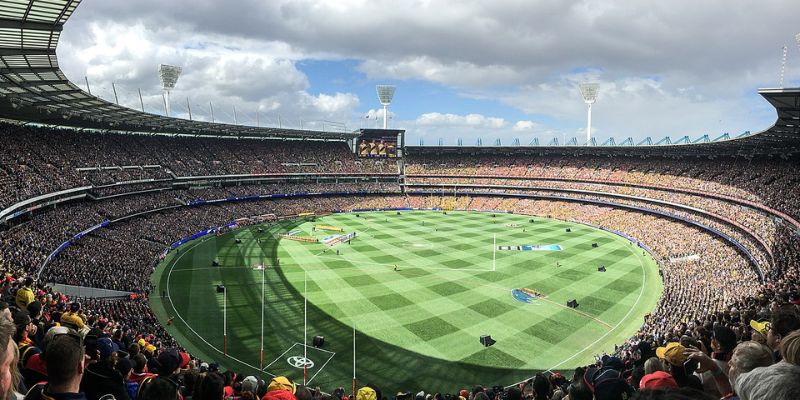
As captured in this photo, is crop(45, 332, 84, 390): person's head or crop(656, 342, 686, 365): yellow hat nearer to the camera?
crop(45, 332, 84, 390): person's head

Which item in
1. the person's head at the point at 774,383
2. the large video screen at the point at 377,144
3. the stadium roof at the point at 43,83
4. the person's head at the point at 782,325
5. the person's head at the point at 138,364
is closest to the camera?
the person's head at the point at 774,383

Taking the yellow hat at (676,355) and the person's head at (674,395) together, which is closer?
the person's head at (674,395)

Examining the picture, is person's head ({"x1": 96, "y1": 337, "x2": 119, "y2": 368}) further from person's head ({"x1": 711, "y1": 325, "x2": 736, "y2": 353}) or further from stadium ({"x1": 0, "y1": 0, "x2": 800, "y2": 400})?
person's head ({"x1": 711, "y1": 325, "x2": 736, "y2": 353})

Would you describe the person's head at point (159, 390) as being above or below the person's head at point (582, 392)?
above

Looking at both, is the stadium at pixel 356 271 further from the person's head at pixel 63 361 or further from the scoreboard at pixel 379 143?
the scoreboard at pixel 379 143

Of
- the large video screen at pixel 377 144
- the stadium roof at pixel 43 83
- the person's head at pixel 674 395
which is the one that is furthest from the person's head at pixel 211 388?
the large video screen at pixel 377 144

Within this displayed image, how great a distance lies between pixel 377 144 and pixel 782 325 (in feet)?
327

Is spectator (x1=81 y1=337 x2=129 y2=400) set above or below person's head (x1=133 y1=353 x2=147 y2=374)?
above

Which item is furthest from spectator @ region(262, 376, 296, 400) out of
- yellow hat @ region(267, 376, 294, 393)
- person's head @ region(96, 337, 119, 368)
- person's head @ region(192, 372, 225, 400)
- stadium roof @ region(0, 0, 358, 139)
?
stadium roof @ region(0, 0, 358, 139)

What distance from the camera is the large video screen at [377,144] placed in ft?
340

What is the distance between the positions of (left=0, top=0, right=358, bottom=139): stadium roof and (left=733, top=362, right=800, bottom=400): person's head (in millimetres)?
24193

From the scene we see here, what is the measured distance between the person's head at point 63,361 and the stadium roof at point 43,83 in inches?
792

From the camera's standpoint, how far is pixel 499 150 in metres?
103

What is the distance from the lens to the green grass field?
24984 mm
